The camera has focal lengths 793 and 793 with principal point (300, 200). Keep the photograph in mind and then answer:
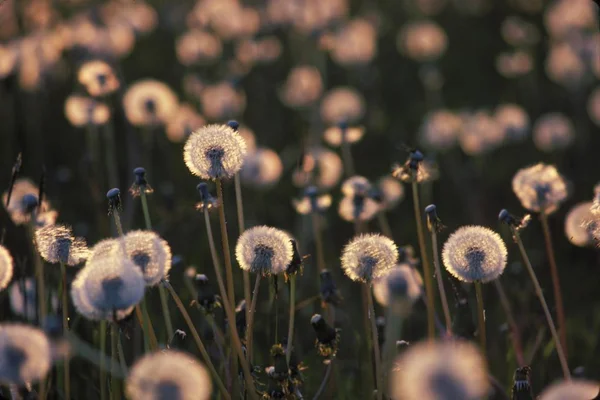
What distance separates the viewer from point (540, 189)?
3.07 meters

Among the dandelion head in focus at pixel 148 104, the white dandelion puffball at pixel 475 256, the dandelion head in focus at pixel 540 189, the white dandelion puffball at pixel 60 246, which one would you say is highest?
the dandelion head in focus at pixel 148 104

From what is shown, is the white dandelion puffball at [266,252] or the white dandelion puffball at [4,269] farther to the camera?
the white dandelion puffball at [266,252]

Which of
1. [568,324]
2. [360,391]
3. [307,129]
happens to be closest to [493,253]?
[360,391]

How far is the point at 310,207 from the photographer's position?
332 cm

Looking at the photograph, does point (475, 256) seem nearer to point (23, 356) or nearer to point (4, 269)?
point (23, 356)

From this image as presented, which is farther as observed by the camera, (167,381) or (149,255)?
(149,255)

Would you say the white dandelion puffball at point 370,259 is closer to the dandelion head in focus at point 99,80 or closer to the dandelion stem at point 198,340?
the dandelion stem at point 198,340

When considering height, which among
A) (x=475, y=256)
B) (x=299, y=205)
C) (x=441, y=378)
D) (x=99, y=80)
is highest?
(x=99, y=80)

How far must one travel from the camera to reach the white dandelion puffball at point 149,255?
2.18 metres

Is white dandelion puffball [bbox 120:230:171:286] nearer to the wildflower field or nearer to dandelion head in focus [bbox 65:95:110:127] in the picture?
the wildflower field

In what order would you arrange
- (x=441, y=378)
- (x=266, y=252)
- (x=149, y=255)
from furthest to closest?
1. (x=266, y=252)
2. (x=149, y=255)
3. (x=441, y=378)

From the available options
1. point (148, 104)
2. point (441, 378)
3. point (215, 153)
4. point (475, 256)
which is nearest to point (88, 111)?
point (148, 104)

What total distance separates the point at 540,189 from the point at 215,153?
4.52ft

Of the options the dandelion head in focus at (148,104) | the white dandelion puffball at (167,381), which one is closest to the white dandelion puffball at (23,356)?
the white dandelion puffball at (167,381)
